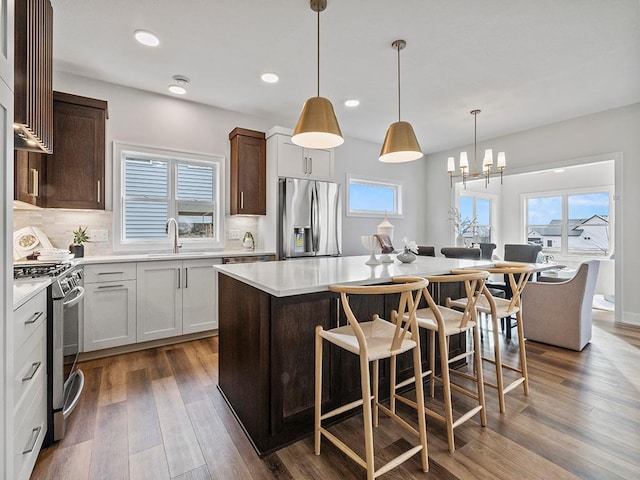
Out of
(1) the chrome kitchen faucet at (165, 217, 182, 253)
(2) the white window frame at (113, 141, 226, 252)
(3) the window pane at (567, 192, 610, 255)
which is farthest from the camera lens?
(3) the window pane at (567, 192, 610, 255)

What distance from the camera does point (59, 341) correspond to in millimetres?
1790

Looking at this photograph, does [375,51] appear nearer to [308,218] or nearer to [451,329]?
[308,218]

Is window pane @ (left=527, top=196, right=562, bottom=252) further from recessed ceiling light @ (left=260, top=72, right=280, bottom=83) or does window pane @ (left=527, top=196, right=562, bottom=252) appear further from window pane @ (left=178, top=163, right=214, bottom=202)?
window pane @ (left=178, top=163, right=214, bottom=202)

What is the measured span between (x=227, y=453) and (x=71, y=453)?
836 mm

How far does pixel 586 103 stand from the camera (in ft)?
12.7

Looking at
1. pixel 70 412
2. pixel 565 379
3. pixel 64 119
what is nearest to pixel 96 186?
pixel 64 119

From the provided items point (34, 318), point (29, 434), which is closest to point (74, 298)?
point (34, 318)

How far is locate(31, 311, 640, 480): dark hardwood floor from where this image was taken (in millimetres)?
1525

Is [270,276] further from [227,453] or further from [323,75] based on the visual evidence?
[323,75]

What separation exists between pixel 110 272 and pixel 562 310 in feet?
14.4

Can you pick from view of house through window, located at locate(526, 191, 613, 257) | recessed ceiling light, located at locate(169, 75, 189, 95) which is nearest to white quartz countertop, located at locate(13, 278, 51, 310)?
recessed ceiling light, located at locate(169, 75, 189, 95)

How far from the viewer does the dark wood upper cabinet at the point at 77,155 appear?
2916 mm

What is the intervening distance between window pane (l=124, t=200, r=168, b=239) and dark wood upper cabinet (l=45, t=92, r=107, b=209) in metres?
0.43

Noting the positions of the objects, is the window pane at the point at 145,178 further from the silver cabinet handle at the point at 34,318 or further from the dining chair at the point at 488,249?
the dining chair at the point at 488,249
